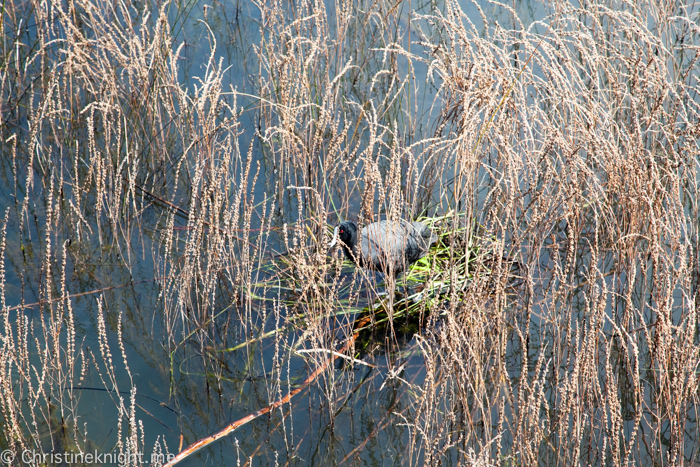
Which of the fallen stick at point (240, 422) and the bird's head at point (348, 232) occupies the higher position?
the bird's head at point (348, 232)

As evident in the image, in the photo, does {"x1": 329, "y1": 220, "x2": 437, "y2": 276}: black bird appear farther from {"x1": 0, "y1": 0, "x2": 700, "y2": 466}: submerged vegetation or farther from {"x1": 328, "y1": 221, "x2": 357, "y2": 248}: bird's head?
{"x1": 0, "y1": 0, "x2": 700, "y2": 466}: submerged vegetation

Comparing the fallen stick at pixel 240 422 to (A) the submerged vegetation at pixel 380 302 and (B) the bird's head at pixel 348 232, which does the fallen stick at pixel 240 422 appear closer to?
(A) the submerged vegetation at pixel 380 302

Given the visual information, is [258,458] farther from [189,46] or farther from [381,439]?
[189,46]

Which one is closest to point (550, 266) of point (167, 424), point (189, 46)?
point (167, 424)

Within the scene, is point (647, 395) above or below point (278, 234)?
below

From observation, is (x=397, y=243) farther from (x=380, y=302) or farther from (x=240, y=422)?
(x=240, y=422)

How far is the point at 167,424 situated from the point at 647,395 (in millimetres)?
1993

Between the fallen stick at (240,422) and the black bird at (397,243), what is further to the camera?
the black bird at (397,243)

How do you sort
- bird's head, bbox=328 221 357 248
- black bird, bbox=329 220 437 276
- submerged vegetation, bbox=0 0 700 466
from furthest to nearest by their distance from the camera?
1. bird's head, bbox=328 221 357 248
2. black bird, bbox=329 220 437 276
3. submerged vegetation, bbox=0 0 700 466

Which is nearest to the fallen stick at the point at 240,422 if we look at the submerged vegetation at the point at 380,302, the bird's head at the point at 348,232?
the submerged vegetation at the point at 380,302

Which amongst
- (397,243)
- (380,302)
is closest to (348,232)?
(397,243)

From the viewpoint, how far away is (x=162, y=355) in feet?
8.45

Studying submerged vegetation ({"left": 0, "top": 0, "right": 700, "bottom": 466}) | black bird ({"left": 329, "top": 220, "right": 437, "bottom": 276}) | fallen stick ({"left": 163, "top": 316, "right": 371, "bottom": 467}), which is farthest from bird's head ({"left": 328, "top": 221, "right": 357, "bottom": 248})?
fallen stick ({"left": 163, "top": 316, "right": 371, "bottom": 467})

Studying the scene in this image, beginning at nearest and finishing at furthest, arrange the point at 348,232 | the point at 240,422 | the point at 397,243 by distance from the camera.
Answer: the point at 240,422 < the point at 397,243 < the point at 348,232
